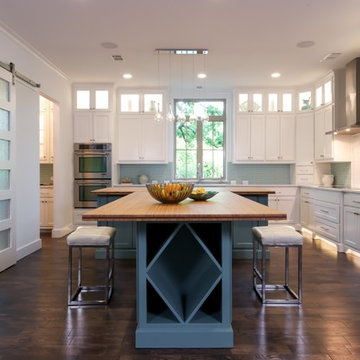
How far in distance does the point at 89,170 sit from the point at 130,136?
106cm

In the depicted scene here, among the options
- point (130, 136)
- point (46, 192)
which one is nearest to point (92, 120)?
point (130, 136)

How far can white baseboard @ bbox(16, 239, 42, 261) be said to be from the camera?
4.23m

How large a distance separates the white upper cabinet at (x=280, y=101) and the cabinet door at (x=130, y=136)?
8.74ft

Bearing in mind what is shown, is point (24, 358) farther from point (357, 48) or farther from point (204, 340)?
point (357, 48)

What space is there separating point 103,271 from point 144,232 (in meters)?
1.91

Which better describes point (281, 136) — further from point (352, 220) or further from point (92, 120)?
point (92, 120)

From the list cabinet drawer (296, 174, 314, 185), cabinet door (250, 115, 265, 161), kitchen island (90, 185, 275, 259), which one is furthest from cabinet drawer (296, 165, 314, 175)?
kitchen island (90, 185, 275, 259)

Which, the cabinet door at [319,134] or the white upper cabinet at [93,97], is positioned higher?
the white upper cabinet at [93,97]

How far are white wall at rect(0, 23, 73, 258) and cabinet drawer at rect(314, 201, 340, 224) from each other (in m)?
4.34

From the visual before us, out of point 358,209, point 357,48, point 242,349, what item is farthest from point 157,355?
point 357,48

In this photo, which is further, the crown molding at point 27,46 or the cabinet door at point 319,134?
the cabinet door at point 319,134

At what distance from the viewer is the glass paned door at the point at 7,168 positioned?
3.78m

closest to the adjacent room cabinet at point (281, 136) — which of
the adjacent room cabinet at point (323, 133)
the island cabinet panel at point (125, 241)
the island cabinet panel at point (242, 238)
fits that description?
the adjacent room cabinet at point (323, 133)

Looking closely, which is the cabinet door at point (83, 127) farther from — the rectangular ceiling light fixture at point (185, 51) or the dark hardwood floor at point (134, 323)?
the dark hardwood floor at point (134, 323)
